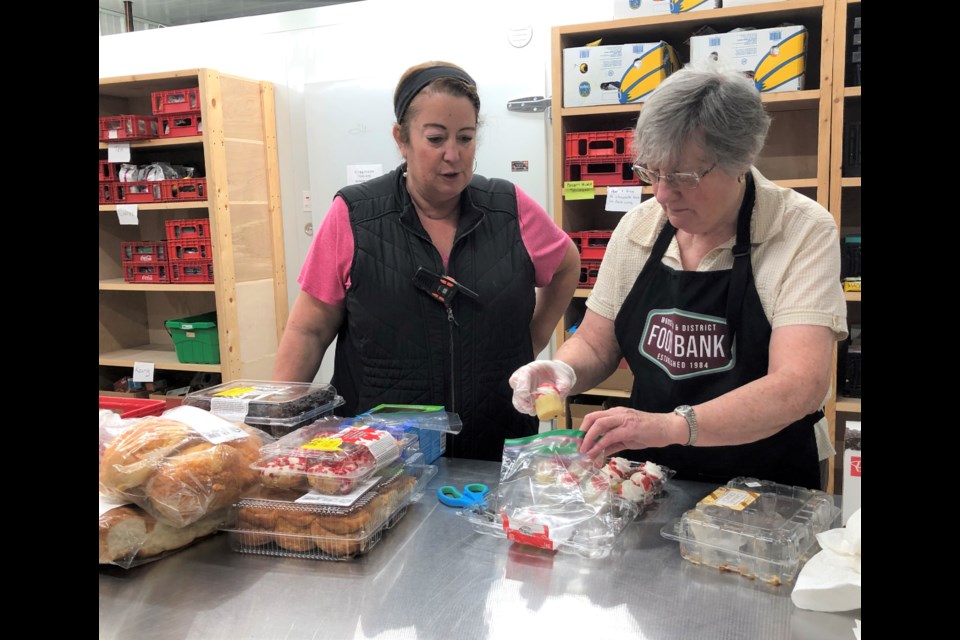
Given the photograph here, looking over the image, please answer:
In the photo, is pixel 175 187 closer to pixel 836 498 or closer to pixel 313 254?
pixel 313 254

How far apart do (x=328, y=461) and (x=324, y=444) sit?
6 cm

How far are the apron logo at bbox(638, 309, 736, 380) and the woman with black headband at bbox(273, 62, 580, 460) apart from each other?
1.61 feet

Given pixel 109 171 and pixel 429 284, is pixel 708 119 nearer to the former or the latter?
pixel 429 284

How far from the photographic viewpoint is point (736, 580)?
3.81ft

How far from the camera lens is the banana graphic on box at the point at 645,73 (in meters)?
3.34

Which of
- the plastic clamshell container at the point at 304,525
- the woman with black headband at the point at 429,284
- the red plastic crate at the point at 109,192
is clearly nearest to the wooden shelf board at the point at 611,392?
the woman with black headband at the point at 429,284

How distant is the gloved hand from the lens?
1.62 metres

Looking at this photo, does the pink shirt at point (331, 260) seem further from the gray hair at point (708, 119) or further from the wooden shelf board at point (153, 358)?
the wooden shelf board at point (153, 358)

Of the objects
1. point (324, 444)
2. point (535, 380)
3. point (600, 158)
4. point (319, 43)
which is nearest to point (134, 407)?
point (324, 444)

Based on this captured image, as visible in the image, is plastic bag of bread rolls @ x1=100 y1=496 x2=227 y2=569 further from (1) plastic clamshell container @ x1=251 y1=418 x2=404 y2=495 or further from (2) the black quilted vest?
(2) the black quilted vest

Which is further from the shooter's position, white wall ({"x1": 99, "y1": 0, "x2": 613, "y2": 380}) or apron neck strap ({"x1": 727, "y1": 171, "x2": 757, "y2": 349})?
white wall ({"x1": 99, "y1": 0, "x2": 613, "y2": 380})

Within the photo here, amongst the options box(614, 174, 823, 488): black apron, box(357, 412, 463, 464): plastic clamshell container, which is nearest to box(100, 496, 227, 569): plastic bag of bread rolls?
box(357, 412, 463, 464): plastic clamshell container

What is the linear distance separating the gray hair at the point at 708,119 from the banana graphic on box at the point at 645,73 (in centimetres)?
188
